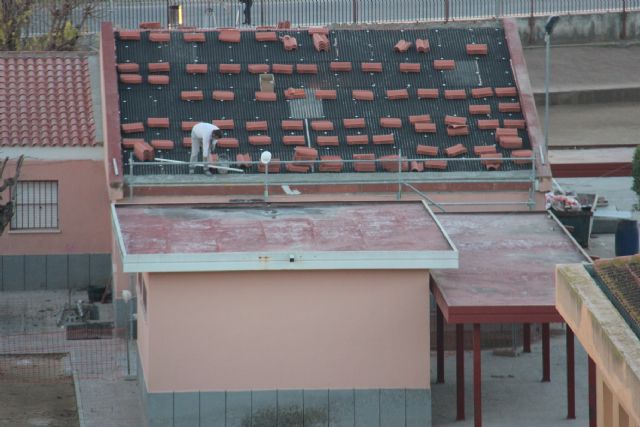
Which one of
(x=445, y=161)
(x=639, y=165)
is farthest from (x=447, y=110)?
(x=639, y=165)

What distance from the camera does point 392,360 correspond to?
2441 centimetres

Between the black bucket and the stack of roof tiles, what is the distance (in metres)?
3.53

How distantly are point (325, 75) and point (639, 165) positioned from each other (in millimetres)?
7856

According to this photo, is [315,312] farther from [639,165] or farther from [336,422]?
[639,165]

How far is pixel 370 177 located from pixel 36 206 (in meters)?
7.31

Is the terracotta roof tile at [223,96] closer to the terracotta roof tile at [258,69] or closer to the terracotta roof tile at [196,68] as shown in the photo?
the terracotta roof tile at [196,68]

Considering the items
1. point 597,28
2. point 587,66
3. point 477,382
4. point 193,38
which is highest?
point 597,28

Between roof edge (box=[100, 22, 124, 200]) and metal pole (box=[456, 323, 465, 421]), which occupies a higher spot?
roof edge (box=[100, 22, 124, 200])

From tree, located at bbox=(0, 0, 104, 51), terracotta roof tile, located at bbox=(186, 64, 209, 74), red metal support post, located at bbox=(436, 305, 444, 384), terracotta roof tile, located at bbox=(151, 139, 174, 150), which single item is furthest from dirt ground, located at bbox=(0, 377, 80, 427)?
tree, located at bbox=(0, 0, 104, 51)

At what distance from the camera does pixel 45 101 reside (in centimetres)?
3466

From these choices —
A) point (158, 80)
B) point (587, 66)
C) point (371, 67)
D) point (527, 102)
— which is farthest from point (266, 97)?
point (587, 66)

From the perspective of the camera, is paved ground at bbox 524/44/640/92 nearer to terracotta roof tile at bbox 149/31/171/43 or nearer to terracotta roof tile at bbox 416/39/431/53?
terracotta roof tile at bbox 416/39/431/53

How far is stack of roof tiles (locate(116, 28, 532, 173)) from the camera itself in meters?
32.1

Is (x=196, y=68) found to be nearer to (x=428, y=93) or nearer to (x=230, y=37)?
(x=230, y=37)
